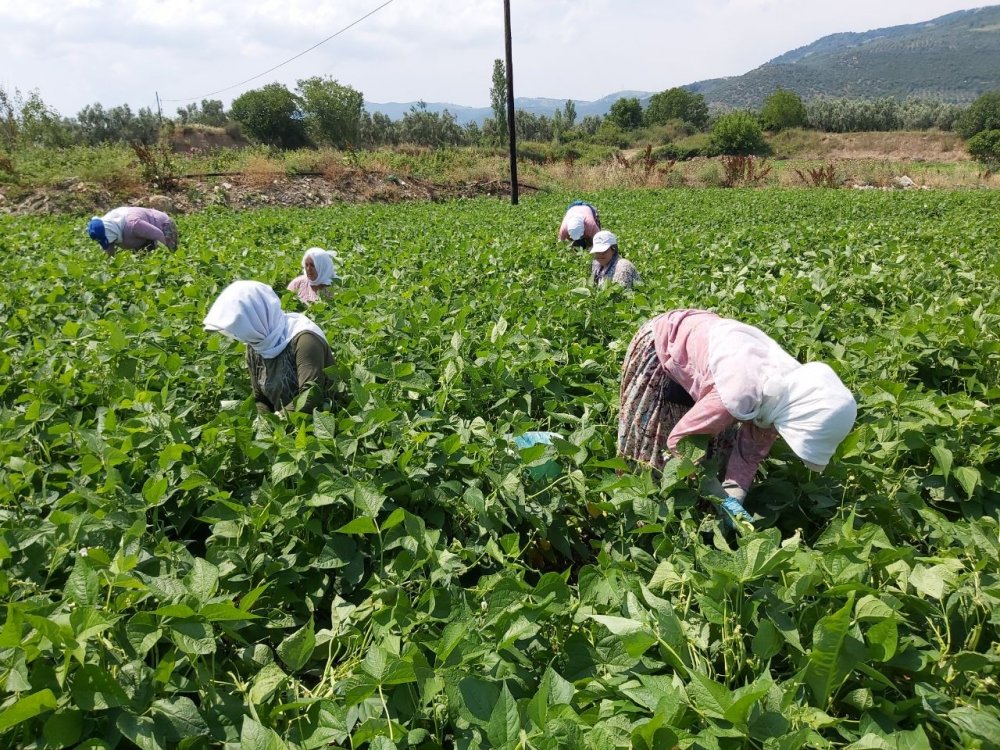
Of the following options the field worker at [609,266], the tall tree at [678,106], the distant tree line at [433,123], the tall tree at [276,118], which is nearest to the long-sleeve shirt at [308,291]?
the field worker at [609,266]

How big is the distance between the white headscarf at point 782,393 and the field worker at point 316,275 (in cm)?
336

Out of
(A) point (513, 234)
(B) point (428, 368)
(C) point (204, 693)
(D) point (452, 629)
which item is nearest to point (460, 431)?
(B) point (428, 368)

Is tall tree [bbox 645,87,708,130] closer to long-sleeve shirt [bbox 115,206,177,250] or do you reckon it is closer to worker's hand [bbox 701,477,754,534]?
long-sleeve shirt [bbox 115,206,177,250]

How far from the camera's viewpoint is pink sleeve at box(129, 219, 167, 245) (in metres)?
6.64

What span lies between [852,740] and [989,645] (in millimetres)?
646

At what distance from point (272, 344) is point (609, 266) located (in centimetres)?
319

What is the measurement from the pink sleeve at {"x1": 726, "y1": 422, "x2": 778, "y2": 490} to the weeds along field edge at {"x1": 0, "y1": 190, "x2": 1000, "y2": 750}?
0.17 metres

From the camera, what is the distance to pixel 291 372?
9.73ft

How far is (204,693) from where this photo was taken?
1.40 metres

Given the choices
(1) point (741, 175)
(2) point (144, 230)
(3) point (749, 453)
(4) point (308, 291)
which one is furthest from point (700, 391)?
(1) point (741, 175)

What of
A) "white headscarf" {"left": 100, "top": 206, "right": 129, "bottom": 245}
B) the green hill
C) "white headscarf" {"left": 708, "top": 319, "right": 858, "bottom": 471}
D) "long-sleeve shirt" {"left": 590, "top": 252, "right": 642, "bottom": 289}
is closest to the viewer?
"white headscarf" {"left": 708, "top": 319, "right": 858, "bottom": 471}

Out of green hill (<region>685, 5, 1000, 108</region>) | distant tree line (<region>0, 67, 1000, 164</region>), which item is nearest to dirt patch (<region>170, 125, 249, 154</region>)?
distant tree line (<region>0, 67, 1000, 164</region>)

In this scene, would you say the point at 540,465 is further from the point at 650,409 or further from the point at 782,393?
Answer: the point at 782,393

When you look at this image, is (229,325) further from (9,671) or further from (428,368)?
(9,671)
